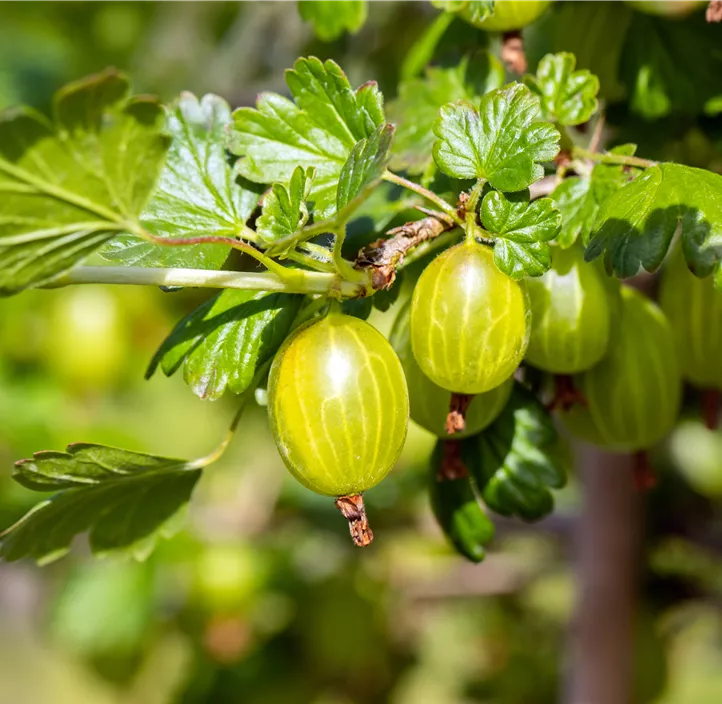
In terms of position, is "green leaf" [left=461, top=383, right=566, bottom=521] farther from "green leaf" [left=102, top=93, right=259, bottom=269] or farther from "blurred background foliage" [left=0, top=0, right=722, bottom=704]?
"blurred background foliage" [left=0, top=0, right=722, bottom=704]

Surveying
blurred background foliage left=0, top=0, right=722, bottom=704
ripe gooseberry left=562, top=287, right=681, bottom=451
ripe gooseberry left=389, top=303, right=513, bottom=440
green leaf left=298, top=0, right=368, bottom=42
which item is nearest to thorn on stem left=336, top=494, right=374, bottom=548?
ripe gooseberry left=389, top=303, right=513, bottom=440

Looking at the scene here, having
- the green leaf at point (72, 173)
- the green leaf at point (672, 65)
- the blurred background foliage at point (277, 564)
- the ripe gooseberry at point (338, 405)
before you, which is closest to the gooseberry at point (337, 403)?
the ripe gooseberry at point (338, 405)

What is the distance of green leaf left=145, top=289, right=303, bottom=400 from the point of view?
0.54 metres

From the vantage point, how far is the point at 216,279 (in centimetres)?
48

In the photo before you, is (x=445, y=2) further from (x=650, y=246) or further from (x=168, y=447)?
(x=168, y=447)

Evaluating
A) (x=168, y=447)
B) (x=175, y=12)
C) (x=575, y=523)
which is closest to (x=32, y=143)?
(x=575, y=523)

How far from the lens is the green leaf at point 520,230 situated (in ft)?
1.60

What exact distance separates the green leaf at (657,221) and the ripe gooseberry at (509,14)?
0.16 metres

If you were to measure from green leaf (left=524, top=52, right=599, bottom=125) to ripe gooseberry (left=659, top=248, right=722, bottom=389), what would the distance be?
131mm

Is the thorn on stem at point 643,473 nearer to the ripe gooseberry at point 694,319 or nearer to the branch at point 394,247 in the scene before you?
the ripe gooseberry at point 694,319

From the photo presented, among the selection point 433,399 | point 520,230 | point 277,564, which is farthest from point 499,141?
point 277,564

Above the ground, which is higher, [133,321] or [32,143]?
[32,143]

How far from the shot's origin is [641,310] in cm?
64

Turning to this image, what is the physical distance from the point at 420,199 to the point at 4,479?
1034 mm
